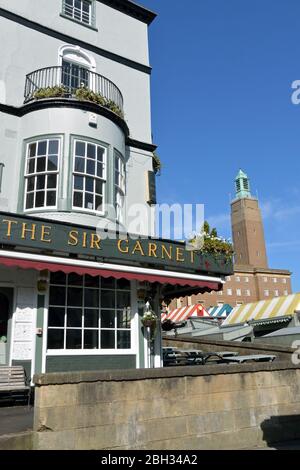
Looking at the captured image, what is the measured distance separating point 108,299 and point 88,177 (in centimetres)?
342

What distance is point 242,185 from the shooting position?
525ft

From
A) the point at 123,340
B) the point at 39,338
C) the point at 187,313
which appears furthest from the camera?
the point at 187,313

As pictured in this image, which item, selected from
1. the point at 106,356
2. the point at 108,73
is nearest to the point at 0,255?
the point at 106,356

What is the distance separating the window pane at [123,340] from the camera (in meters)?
11.5

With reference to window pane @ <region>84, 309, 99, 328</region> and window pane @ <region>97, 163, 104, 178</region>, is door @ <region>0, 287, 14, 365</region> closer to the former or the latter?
window pane @ <region>84, 309, 99, 328</region>

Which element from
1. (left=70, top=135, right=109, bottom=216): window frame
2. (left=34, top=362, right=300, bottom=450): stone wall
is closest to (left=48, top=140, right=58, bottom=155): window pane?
(left=70, top=135, right=109, bottom=216): window frame

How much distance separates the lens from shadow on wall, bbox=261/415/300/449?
8.48 meters

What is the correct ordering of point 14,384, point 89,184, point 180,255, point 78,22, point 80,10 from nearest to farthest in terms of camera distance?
point 14,384, point 180,255, point 89,184, point 78,22, point 80,10

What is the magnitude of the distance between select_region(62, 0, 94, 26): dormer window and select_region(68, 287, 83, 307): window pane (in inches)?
371

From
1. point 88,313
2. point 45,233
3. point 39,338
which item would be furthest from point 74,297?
point 45,233

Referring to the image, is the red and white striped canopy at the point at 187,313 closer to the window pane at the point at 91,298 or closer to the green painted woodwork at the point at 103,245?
the green painted woodwork at the point at 103,245

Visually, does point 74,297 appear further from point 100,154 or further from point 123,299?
point 100,154
